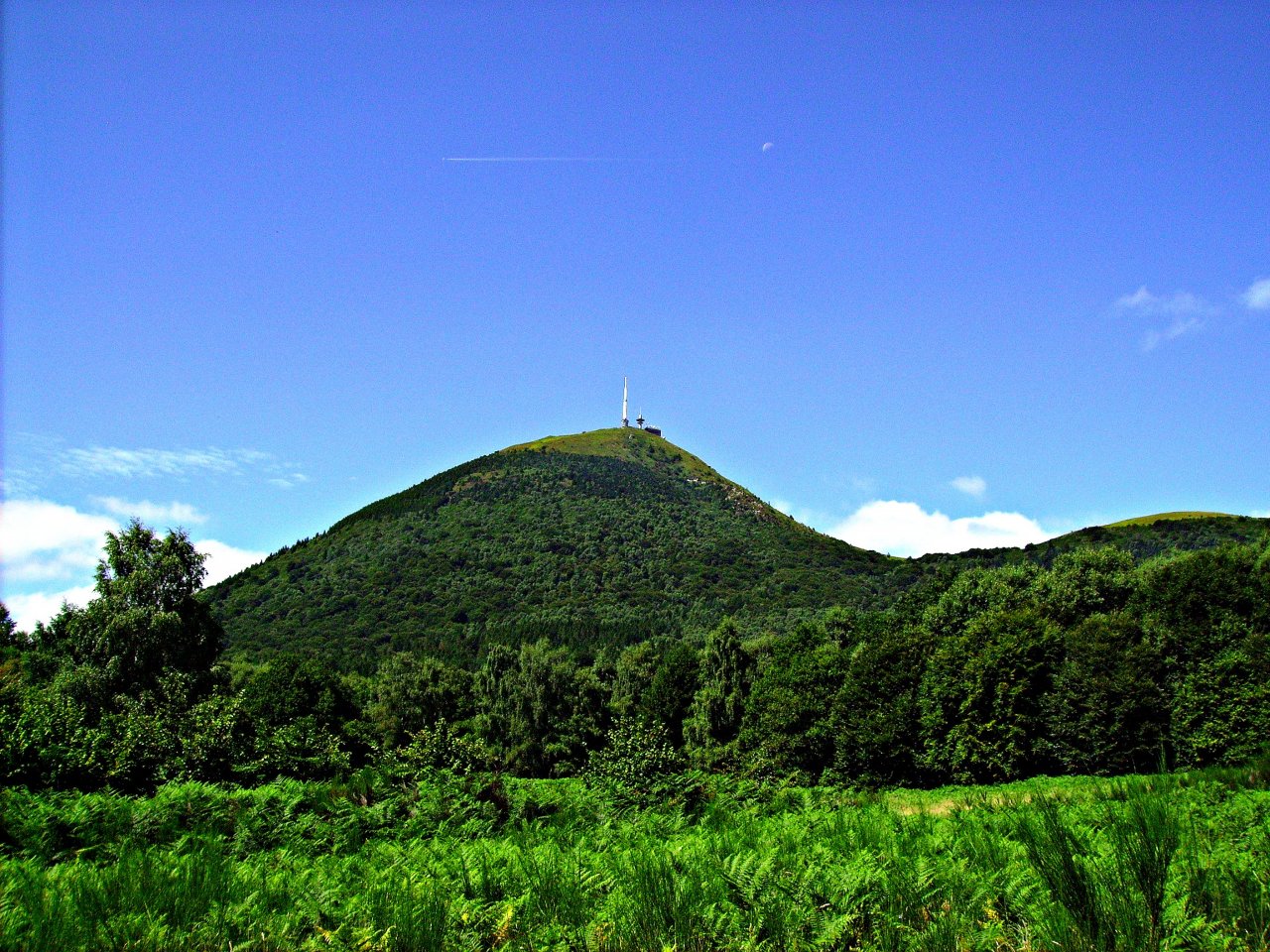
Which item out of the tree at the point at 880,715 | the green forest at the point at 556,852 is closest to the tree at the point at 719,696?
the tree at the point at 880,715

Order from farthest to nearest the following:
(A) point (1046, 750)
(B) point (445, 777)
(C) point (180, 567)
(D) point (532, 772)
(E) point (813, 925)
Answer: (D) point (532, 772) < (C) point (180, 567) < (A) point (1046, 750) < (B) point (445, 777) < (E) point (813, 925)

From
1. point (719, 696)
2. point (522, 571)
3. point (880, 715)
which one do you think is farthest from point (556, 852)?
point (522, 571)

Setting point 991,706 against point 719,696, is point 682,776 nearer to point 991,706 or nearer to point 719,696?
point 991,706

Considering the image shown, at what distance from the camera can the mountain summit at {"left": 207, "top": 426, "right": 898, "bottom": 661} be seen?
123 meters

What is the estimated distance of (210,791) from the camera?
888 centimetres

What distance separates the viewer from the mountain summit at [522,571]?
12256 cm

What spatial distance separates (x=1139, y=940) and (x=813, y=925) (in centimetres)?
137

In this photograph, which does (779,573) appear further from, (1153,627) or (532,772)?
(1153,627)

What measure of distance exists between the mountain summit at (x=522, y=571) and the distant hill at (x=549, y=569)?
0.39 m

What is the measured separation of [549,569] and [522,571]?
17.2ft

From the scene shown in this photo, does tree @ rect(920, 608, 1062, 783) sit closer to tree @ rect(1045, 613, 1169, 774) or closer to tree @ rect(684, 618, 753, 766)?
tree @ rect(1045, 613, 1169, 774)

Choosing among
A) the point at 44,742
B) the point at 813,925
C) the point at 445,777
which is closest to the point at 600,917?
the point at 813,925

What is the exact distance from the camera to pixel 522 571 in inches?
5876

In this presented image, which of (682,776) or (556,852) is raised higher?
(556,852)
